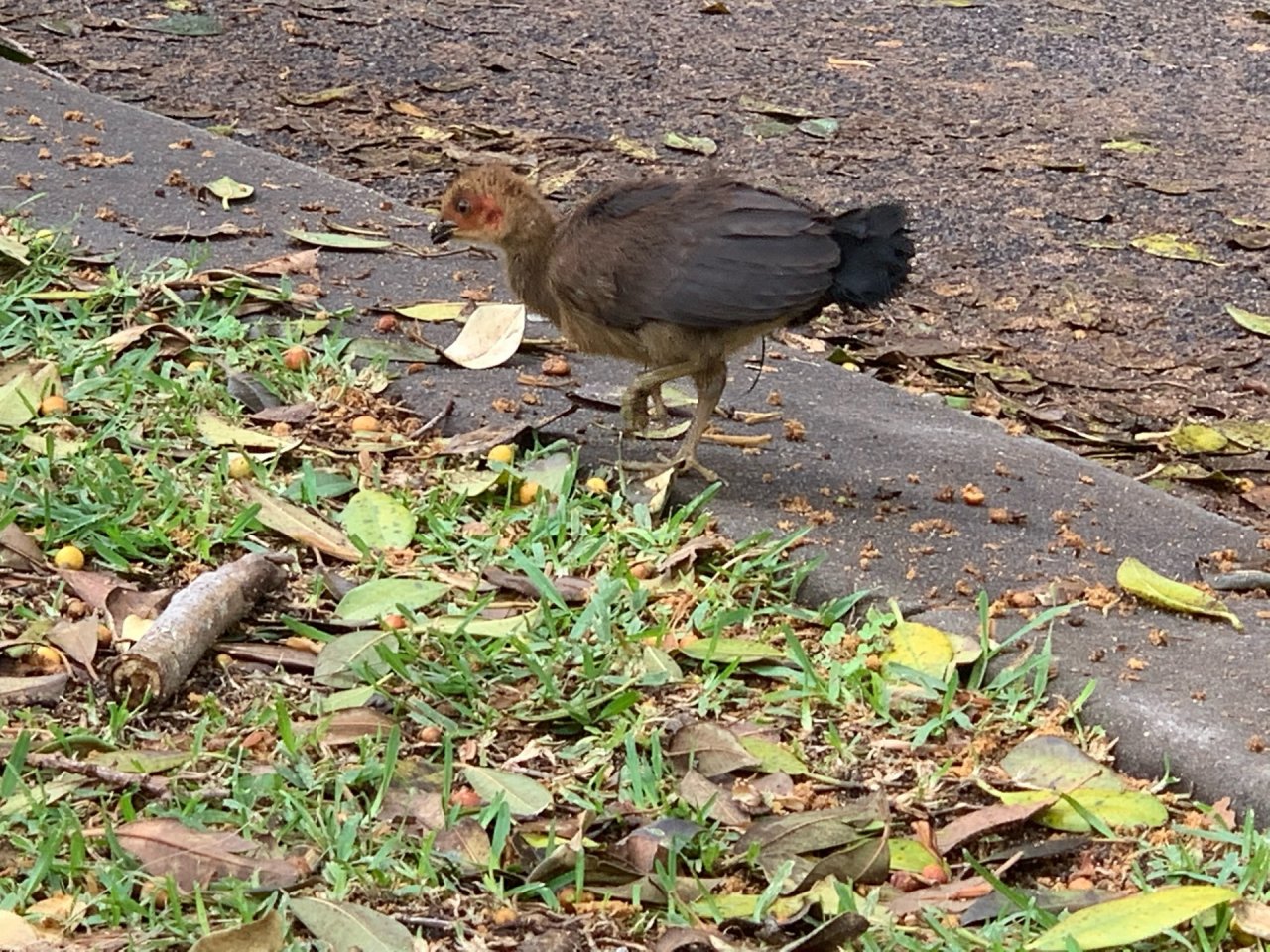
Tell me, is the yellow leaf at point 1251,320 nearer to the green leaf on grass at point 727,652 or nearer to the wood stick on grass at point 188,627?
the green leaf on grass at point 727,652

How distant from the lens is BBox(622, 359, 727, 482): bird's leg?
4.01 metres

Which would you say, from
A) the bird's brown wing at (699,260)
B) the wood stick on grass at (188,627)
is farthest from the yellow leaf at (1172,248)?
the wood stick on grass at (188,627)

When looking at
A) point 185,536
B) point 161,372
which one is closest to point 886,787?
point 185,536

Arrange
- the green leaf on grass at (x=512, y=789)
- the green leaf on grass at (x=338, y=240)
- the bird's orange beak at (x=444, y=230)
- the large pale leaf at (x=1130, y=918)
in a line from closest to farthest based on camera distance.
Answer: the large pale leaf at (x=1130, y=918) → the green leaf on grass at (x=512, y=789) → the bird's orange beak at (x=444, y=230) → the green leaf on grass at (x=338, y=240)

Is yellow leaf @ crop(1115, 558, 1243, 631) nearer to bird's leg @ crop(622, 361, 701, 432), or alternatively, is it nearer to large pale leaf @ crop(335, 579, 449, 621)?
bird's leg @ crop(622, 361, 701, 432)

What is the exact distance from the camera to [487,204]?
439cm

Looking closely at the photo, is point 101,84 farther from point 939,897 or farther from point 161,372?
point 939,897

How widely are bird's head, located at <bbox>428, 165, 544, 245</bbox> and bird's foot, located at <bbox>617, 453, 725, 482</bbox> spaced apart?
0.72 metres

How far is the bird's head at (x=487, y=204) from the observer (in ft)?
14.4

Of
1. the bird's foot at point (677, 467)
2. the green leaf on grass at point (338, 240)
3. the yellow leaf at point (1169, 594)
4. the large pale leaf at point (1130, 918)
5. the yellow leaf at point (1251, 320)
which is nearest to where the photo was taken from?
the large pale leaf at point (1130, 918)

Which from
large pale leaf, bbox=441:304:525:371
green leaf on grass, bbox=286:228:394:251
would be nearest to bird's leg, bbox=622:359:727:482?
large pale leaf, bbox=441:304:525:371

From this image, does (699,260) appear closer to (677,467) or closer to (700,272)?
(700,272)

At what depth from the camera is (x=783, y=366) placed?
4898 millimetres

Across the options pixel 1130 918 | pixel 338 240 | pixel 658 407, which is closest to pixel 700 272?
pixel 658 407
